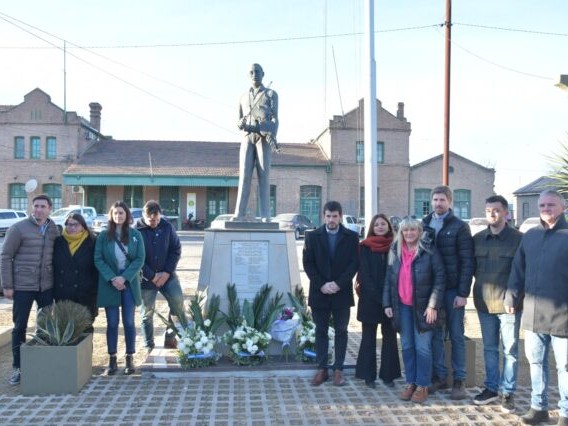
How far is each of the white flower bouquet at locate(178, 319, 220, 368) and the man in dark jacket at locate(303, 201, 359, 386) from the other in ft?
3.62

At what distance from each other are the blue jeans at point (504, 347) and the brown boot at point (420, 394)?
1.83 feet

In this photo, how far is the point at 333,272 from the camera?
5266 millimetres

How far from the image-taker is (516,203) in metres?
41.9

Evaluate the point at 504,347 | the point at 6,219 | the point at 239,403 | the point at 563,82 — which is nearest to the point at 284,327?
the point at 239,403

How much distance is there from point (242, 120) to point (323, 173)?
2975 centimetres

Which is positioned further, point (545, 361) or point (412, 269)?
point (412, 269)

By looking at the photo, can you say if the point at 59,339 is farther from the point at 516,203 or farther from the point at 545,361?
the point at 516,203

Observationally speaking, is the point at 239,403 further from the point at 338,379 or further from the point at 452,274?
the point at 452,274

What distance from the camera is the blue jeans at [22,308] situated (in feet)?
17.5

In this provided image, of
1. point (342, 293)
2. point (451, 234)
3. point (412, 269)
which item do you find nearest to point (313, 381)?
point (342, 293)

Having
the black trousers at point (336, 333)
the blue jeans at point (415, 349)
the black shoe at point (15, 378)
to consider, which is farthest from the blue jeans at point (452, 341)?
the black shoe at point (15, 378)

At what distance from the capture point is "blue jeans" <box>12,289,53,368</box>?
210 inches

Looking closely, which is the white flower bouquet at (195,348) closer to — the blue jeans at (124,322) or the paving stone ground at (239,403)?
the paving stone ground at (239,403)

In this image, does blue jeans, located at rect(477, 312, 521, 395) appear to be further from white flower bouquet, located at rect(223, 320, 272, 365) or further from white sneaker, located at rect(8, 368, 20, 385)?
white sneaker, located at rect(8, 368, 20, 385)
